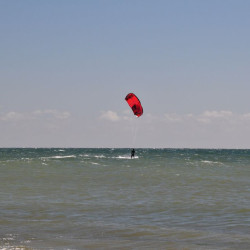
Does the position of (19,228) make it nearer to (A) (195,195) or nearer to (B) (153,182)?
(A) (195,195)

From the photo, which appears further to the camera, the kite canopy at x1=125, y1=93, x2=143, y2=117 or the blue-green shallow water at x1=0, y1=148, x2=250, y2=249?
the kite canopy at x1=125, y1=93, x2=143, y2=117

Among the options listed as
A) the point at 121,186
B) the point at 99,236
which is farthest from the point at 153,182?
the point at 99,236

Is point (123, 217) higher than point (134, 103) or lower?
lower

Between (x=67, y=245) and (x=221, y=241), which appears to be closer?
(x=67, y=245)

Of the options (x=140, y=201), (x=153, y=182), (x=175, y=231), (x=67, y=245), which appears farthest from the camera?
(x=153, y=182)

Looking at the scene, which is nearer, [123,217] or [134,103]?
[123,217]

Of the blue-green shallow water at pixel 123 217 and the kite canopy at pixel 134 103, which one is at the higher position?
the kite canopy at pixel 134 103

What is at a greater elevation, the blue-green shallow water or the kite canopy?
the kite canopy

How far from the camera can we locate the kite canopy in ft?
115

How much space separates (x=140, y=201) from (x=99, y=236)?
6.97 meters

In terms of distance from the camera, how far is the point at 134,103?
35.2 meters

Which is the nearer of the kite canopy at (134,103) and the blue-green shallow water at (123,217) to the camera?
the blue-green shallow water at (123,217)

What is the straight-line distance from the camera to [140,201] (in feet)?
60.1

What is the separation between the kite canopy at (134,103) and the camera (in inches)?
1383
